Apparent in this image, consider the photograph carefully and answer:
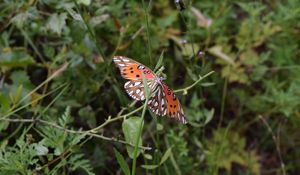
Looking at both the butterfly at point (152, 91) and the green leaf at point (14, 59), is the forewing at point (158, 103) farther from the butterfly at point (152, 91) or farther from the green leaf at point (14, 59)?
the green leaf at point (14, 59)

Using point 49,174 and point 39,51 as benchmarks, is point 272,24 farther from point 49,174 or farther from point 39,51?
point 49,174

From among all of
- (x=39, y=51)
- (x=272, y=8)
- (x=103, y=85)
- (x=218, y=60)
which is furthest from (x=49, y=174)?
(x=272, y=8)

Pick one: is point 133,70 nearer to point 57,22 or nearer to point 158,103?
point 158,103

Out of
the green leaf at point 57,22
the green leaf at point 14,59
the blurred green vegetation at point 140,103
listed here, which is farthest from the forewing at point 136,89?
the green leaf at point 14,59

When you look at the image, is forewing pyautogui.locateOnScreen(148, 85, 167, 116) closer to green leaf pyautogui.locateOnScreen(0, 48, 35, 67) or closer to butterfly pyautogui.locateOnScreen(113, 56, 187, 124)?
butterfly pyautogui.locateOnScreen(113, 56, 187, 124)

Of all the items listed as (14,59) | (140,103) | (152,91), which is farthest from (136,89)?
(14,59)

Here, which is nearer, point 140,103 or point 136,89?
point 136,89
